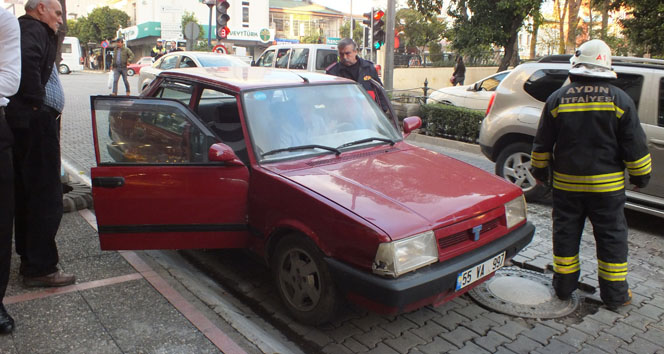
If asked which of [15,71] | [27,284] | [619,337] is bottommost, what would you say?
[619,337]

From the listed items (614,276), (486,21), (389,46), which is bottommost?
(614,276)

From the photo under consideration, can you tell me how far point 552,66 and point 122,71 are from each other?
14313 millimetres

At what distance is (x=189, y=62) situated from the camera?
14.1m

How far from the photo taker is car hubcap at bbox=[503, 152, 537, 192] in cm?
645

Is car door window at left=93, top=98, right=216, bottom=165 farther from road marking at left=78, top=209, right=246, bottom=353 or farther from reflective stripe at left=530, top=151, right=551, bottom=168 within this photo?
reflective stripe at left=530, top=151, right=551, bottom=168

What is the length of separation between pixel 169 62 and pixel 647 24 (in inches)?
469

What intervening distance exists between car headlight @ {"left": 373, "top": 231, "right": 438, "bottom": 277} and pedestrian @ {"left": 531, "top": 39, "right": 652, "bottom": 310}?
1275mm

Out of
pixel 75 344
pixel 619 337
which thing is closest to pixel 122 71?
pixel 75 344

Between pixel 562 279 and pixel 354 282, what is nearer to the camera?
pixel 354 282

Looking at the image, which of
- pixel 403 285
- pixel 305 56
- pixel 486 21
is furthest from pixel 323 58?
pixel 403 285

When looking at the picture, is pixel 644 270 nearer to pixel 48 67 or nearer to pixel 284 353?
pixel 284 353

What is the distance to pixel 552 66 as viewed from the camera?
6.36 m

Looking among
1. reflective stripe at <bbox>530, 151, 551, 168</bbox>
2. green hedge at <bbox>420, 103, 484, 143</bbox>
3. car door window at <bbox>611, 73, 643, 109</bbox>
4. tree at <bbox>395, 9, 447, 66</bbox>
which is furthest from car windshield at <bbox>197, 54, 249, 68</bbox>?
tree at <bbox>395, 9, 447, 66</bbox>

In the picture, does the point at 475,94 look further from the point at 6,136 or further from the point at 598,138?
the point at 6,136
